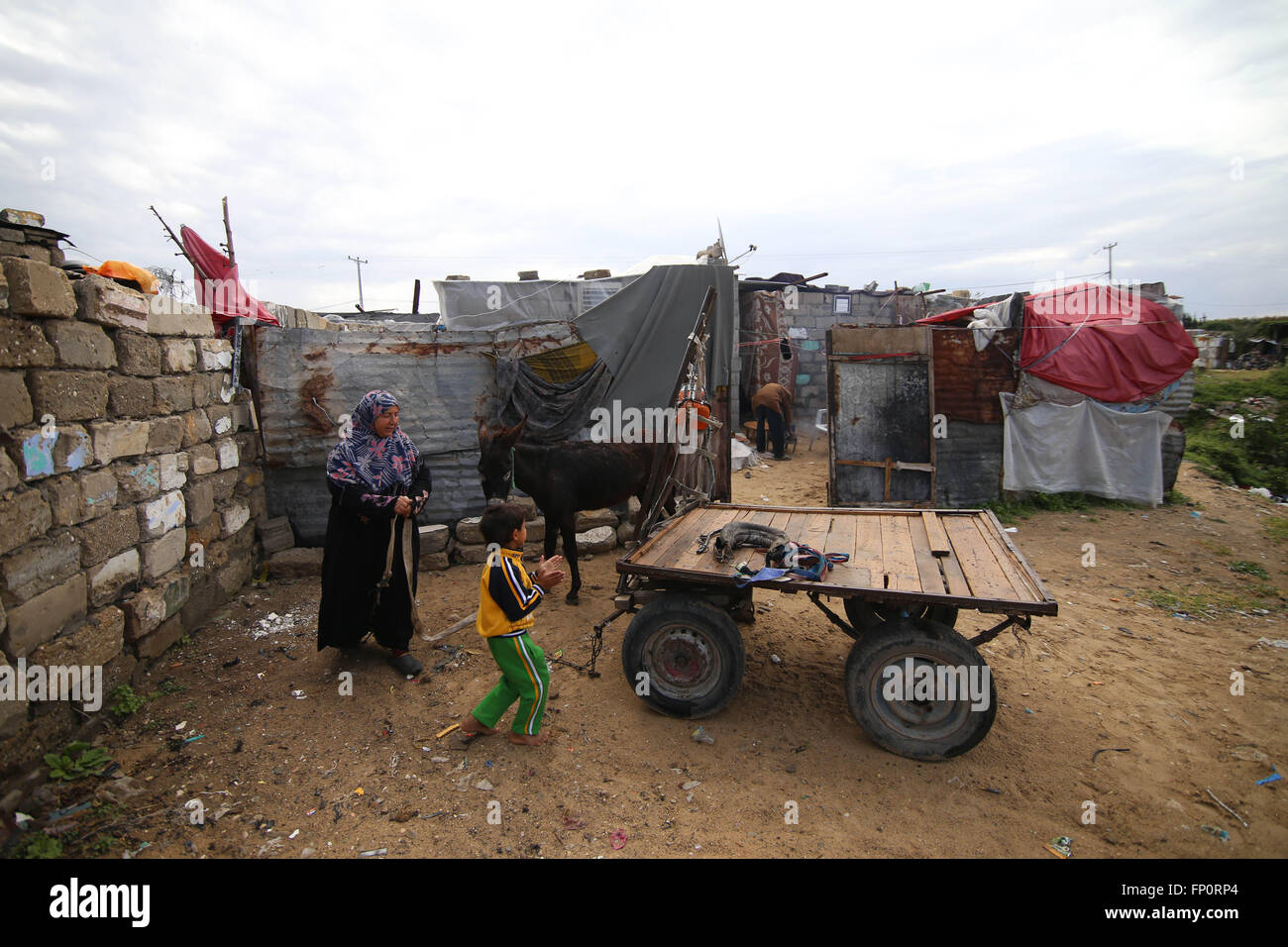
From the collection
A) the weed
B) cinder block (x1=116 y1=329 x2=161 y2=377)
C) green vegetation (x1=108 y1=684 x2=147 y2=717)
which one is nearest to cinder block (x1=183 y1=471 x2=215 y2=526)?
cinder block (x1=116 y1=329 x2=161 y2=377)

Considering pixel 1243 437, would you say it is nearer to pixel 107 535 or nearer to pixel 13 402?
pixel 107 535

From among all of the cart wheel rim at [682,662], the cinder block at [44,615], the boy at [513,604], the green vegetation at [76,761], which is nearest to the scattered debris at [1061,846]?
the cart wheel rim at [682,662]

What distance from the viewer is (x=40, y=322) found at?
3.58m

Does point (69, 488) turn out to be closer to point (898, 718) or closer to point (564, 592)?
point (564, 592)

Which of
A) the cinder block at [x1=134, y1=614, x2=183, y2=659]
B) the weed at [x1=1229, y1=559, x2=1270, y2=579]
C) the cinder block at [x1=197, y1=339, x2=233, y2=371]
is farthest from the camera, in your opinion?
the weed at [x1=1229, y1=559, x2=1270, y2=579]

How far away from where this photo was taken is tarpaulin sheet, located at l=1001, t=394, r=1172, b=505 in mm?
8578

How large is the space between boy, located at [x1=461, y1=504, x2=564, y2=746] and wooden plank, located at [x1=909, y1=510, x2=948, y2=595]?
6.54 ft

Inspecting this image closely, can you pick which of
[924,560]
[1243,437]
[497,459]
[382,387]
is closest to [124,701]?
[497,459]

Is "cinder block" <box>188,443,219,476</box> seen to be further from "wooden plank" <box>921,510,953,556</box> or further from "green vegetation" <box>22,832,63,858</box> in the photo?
"wooden plank" <box>921,510,953,556</box>

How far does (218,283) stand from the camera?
7902 mm

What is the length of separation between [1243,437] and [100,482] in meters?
16.1

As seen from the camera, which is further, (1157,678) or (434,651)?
(434,651)

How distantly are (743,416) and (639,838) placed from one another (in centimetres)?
1367
